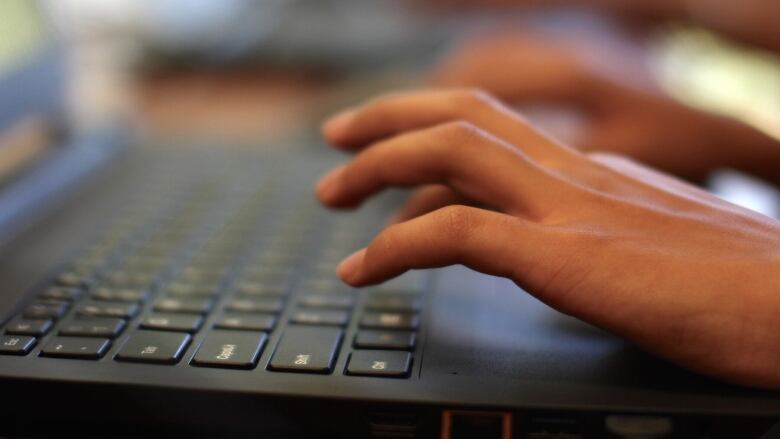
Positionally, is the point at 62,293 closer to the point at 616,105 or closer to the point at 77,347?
the point at 77,347

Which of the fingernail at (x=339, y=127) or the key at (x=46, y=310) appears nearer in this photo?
the key at (x=46, y=310)

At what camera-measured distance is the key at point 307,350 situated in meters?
0.35

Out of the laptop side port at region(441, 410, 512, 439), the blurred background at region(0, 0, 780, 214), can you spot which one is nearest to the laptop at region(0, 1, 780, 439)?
the laptop side port at region(441, 410, 512, 439)

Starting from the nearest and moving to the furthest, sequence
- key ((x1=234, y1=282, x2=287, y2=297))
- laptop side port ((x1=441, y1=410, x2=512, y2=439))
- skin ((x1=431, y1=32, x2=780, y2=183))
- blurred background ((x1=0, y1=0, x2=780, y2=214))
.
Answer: laptop side port ((x1=441, y1=410, x2=512, y2=439)) → key ((x1=234, y1=282, x2=287, y2=297)) → skin ((x1=431, y1=32, x2=780, y2=183)) → blurred background ((x1=0, y1=0, x2=780, y2=214))

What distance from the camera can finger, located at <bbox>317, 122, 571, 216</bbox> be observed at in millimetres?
399

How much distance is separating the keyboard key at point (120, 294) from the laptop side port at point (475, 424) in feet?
0.64

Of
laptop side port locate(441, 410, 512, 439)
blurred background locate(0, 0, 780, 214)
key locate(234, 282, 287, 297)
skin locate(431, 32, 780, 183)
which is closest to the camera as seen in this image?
laptop side port locate(441, 410, 512, 439)

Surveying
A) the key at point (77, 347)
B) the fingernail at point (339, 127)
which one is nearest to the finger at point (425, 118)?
the fingernail at point (339, 127)

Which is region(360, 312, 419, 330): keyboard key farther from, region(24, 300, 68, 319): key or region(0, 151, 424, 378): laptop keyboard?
region(24, 300, 68, 319): key

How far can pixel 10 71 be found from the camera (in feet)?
1.98

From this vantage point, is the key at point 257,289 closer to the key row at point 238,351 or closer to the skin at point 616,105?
the key row at point 238,351

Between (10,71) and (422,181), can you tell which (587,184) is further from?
(10,71)

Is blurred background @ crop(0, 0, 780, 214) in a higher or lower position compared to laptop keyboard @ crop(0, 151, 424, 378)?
higher

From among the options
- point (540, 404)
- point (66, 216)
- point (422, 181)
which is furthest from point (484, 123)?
point (66, 216)
